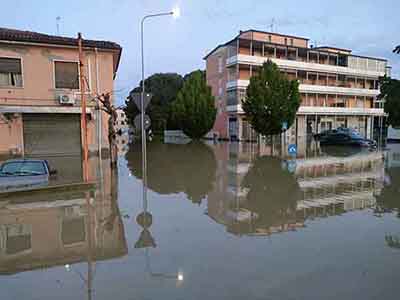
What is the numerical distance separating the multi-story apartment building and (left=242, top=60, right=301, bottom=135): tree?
9418 mm

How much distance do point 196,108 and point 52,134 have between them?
80.3 feet

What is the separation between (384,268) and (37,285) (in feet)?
16.3

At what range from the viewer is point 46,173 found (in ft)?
34.1

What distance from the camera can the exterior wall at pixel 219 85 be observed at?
45844 mm

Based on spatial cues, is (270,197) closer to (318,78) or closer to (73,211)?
(73,211)

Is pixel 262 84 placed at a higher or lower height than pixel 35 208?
higher

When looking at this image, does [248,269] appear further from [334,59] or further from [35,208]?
[334,59]

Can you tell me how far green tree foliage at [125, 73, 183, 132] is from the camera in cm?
6141

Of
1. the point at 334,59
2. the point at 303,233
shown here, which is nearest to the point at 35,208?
the point at 303,233

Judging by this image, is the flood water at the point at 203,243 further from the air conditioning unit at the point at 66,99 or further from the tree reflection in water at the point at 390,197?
the air conditioning unit at the point at 66,99

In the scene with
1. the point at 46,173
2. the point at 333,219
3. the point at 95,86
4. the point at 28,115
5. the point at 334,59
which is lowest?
the point at 333,219

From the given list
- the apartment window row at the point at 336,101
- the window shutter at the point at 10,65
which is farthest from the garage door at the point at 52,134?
the apartment window row at the point at 336,101

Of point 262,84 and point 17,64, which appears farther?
point 262,84

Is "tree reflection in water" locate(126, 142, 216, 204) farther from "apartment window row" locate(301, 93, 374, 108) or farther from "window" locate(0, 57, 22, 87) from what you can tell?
"apartment window row" locate(301, 93, 374, 108)
